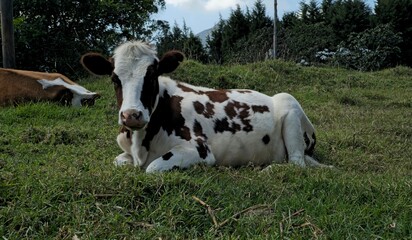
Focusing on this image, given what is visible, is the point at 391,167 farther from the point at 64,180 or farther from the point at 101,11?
the point at 101,11

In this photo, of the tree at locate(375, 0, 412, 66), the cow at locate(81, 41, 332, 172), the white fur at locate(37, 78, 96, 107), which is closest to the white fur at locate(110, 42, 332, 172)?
the cow at locate(81, 41, 332, 172)

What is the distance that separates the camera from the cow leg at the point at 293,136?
5.35m

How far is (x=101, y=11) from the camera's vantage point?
18.7 m

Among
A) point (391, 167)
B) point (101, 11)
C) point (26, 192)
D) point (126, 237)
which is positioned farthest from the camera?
point (101, 11)

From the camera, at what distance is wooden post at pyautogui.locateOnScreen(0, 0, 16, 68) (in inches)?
399

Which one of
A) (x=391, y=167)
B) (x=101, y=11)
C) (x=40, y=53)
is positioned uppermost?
(x=101, y=11)

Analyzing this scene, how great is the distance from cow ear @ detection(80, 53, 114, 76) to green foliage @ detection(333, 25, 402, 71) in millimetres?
19537

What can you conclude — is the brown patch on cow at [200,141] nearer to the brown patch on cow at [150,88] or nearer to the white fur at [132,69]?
the brown patch on cow at [150,88]

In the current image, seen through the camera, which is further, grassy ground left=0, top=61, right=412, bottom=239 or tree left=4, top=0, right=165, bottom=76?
tree left=4, top=0, right=165, bottom=76

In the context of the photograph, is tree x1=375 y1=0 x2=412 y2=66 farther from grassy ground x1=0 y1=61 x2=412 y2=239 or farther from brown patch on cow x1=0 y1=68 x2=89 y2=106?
grassy ground x1=0 y1=61 x2=412 y2=239

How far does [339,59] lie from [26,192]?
72.2 feet

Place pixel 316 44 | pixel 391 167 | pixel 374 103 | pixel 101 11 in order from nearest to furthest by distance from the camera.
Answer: pixel 391 167 → pixel 374 103 → pixel 101 11 → pixel 316 44

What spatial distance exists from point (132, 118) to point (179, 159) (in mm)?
641

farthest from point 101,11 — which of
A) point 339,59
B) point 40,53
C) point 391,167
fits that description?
point 391,167
